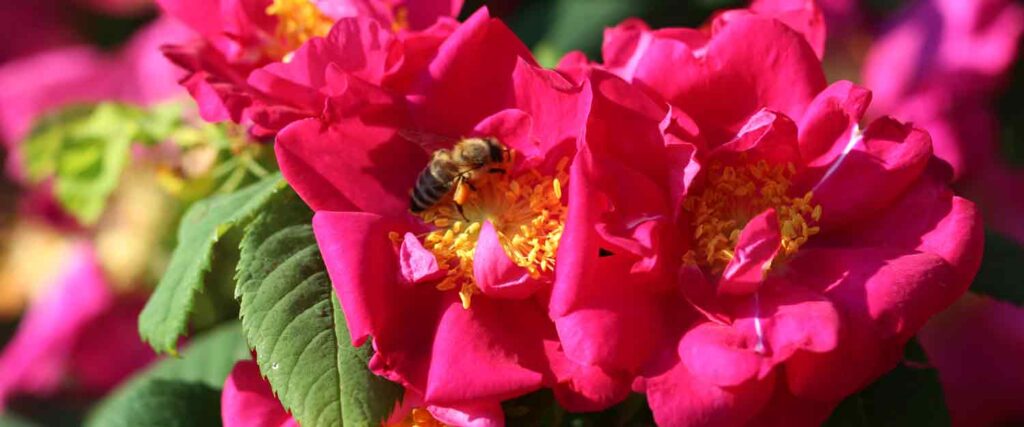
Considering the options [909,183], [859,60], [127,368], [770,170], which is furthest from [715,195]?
[127,368]

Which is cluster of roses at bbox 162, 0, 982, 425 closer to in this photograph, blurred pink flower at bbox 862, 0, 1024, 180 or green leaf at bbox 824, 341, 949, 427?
green leaf at bbox 824, 341, 949, 427

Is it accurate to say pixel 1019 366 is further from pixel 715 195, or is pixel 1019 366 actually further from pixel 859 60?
pixel 715 195

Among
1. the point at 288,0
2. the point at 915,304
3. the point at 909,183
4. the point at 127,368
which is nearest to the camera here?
the point at 915,304

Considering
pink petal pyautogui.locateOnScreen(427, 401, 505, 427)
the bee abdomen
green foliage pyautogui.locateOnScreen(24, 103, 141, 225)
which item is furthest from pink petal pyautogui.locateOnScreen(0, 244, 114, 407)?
pink petal pyautogui.locateOnScreen(427, 401, 505, 427)

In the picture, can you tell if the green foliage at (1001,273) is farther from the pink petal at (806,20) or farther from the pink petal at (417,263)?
the pink petal at (417,263)

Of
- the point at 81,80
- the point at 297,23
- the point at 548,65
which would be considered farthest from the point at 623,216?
the point at 81,80

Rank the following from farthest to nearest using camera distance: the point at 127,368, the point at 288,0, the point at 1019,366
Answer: the point at 127,368, the point at 1019,366, the point at 288,0

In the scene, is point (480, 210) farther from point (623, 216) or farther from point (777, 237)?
point (777, 237)
